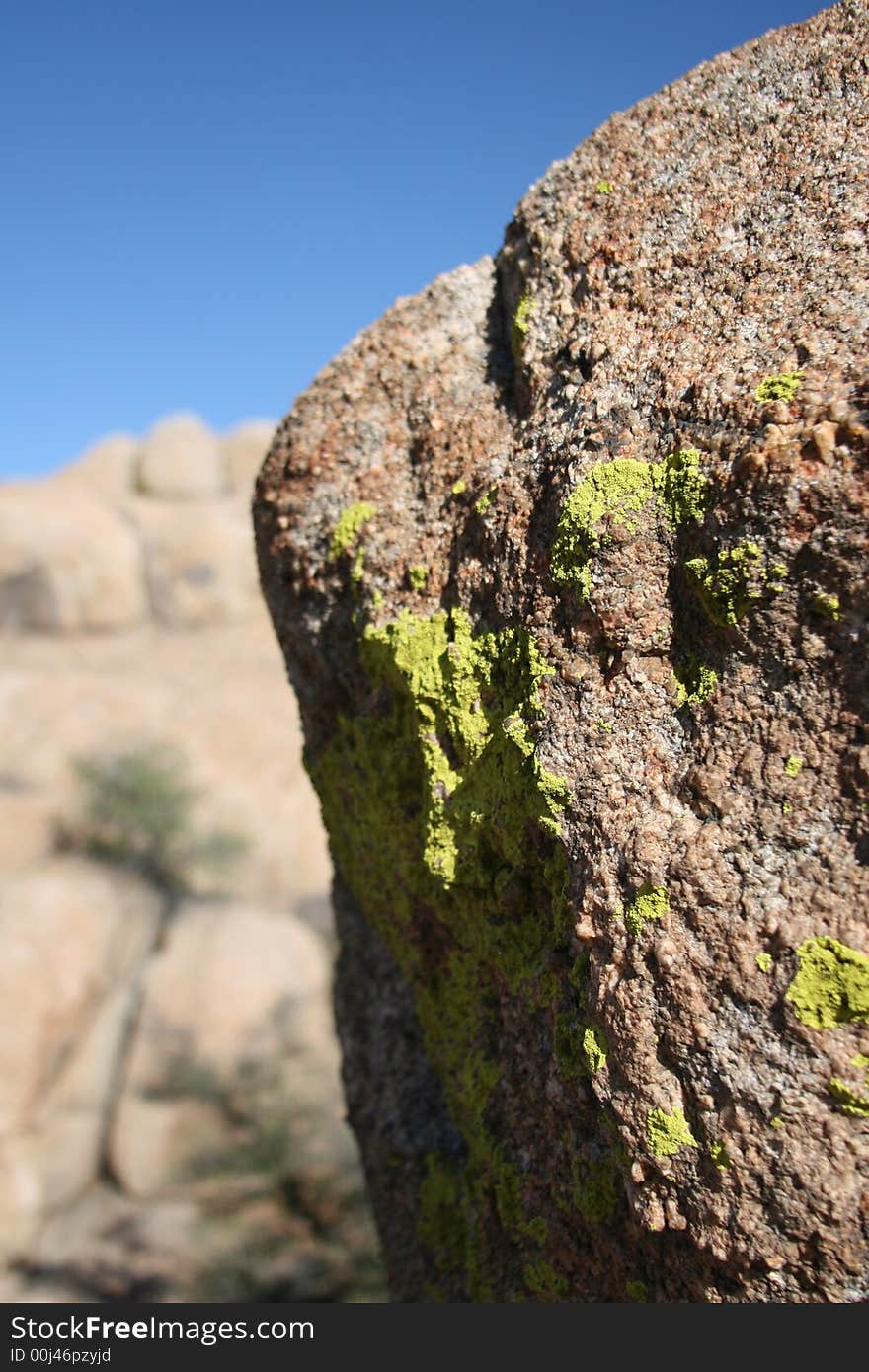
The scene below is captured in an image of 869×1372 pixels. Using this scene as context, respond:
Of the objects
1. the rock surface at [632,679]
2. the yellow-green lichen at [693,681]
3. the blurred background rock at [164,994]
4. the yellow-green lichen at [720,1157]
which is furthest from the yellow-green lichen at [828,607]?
the blurred background rock at [164,994]

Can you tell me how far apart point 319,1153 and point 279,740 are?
4.52 metres

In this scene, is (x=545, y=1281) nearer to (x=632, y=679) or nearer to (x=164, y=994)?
(x=632, y=679)

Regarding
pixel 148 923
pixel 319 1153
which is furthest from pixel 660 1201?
pixel 148 923

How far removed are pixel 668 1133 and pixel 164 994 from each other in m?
6.55

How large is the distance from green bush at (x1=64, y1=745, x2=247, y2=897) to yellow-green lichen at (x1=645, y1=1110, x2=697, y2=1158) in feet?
25.6

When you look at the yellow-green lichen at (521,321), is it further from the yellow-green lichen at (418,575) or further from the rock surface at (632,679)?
the yellow-green lichen at (418,575)

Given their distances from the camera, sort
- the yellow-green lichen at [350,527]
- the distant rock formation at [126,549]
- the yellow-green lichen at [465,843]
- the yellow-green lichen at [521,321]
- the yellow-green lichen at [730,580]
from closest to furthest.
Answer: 1. the yellow-green lichen at [730,580]
2. the yellow-green lichen at [465,843]
3. the yellow-green lichen at [521,321]
4. the yellow-green lichen at [350,527]
5. the distant rock formation at [126,549]

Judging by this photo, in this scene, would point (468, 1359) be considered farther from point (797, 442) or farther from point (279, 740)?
point (279, 740)

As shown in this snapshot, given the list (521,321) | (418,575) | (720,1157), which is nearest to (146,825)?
(418,575)

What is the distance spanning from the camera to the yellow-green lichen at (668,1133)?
1.10 meters

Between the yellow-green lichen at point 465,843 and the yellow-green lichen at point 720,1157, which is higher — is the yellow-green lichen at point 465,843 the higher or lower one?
the higher one

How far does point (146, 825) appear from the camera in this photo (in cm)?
884

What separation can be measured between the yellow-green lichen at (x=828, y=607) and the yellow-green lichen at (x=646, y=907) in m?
0.35

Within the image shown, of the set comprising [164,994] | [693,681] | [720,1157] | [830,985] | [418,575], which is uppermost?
[418,575]
